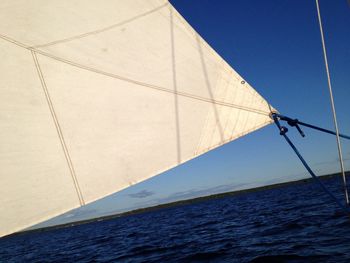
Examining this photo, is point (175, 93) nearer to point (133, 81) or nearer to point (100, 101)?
point (133, 81)

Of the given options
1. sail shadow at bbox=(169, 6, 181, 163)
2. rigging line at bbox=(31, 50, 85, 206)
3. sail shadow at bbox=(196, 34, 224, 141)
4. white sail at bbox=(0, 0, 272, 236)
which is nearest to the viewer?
white sail at bbox=(0, 0, 272, 236)

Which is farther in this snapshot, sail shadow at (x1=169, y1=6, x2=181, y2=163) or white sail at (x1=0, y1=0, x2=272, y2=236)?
sail shadow at (x1=169, y1=6, x2=181, y2=163)

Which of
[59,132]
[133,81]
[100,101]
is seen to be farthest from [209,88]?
[59,132]

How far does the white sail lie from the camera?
2844mm

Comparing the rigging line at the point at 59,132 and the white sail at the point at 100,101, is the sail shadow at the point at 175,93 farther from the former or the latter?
the rigging line at the point at 59,132

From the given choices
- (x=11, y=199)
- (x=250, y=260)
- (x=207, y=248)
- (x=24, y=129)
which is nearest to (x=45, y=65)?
(x=24, y=129)

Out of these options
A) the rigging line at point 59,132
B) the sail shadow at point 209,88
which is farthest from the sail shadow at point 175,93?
the rigging line at point 59,132

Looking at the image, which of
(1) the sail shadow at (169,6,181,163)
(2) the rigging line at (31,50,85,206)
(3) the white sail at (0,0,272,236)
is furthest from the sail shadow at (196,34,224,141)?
(2) the rigging line at (31,50,85,206)

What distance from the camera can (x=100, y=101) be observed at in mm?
3441

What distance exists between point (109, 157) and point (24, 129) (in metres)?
0.82

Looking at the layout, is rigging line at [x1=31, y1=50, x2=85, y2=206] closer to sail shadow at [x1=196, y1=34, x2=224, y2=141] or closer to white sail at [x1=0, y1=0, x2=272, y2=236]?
white sail at [x1=0, y1=0, x2=272, y2=236]

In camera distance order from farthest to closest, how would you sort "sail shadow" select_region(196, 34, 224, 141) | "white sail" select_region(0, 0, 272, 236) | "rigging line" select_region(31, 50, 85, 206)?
"sail shadow" select_region(196, 34, 224, 141), "rigging line" select_region(31, 50, 85, 206), "white sail" select_region(0, 0, 272, 236)

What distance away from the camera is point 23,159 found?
2787 millimetres

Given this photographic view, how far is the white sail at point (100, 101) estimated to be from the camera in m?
2.84
